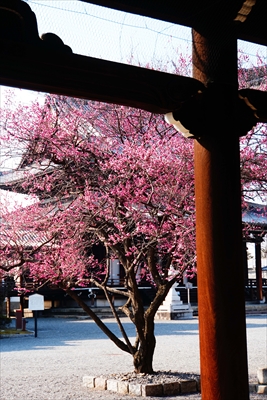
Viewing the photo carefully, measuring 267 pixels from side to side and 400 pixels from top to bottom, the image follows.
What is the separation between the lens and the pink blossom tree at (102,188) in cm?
755

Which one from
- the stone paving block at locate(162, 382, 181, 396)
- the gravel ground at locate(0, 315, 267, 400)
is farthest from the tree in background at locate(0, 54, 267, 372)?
the gravel ground at locate(0, 315, 267, 400)

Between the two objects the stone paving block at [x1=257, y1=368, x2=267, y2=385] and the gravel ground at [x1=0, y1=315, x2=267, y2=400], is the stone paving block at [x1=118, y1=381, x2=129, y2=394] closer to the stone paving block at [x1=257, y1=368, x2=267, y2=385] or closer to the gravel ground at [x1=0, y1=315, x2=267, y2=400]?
the gravel ground at [x1=0, y1=315, x2=267, y2=400]

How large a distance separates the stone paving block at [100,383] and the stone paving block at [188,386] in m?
1.11

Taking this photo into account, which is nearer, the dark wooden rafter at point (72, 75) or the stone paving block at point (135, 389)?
the dark wooden rafter at point (72, 75)

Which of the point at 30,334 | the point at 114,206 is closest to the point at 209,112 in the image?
the point at 114,206

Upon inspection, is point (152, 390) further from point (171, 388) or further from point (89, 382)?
point (89, 382)

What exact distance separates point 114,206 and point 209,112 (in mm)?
4621

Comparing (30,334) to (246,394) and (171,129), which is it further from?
(246,394)

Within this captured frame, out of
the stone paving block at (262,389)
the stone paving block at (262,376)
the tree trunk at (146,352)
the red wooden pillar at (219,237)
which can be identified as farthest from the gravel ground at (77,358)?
the red wooden pillar at (219,237)

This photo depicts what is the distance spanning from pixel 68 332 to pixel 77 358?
5.59 meters

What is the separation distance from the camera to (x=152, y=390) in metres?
7.62

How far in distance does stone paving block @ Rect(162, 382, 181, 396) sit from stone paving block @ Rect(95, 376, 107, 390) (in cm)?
97

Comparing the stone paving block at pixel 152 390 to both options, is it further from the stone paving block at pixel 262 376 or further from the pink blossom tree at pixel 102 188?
the stone paving block at pixel 262 376

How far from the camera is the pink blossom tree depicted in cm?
755
